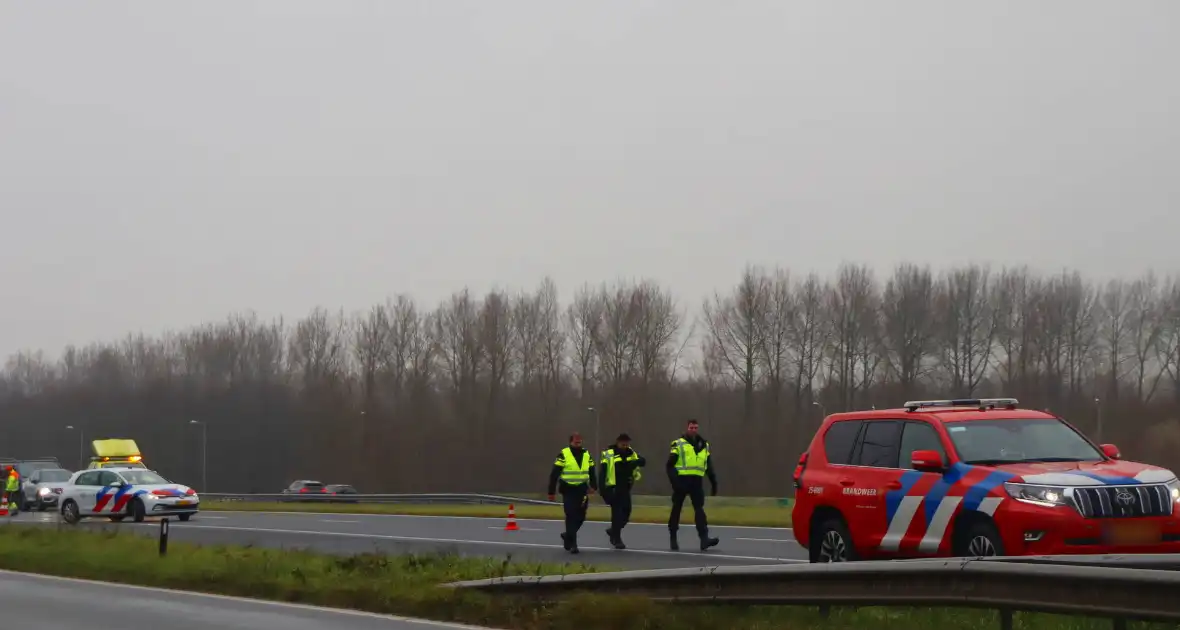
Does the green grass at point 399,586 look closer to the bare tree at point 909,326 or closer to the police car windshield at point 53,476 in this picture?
the police car windshield at point 53,476

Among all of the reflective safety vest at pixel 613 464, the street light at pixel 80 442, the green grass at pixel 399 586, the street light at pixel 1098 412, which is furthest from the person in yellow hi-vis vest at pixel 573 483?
the street light at pixel 80 442

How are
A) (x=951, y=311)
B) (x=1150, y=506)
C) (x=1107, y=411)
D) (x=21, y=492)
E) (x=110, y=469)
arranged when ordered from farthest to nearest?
1. (x=951, y=311)
2. (x=1107, y=411)
3. (x=21, y=492)
4. (x=110, y=469)
5. (x=1150, y=506)

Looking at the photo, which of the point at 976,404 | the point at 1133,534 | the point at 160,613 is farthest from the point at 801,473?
the point at 160,613

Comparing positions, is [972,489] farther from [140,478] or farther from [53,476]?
[53,476]

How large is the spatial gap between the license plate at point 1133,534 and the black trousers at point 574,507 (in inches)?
389

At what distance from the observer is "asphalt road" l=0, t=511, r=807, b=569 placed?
18516mm

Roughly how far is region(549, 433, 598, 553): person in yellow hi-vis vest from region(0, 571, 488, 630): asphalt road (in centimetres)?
621

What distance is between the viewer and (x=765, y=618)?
10.5 metres

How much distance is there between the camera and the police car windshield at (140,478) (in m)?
33.4

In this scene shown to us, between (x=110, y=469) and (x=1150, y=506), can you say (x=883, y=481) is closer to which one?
(x=1150, y=506)

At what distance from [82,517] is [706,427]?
55.2m

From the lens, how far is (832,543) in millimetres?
13875

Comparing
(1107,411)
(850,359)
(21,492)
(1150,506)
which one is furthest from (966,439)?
(850,359)

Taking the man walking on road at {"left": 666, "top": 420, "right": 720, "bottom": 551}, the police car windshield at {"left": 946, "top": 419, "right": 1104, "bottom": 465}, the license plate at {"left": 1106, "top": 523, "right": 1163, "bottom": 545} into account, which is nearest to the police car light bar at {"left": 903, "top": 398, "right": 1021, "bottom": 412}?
the police car windshield at {"left": 946, "top": 419, "right": 1104, "bottom": 465}
